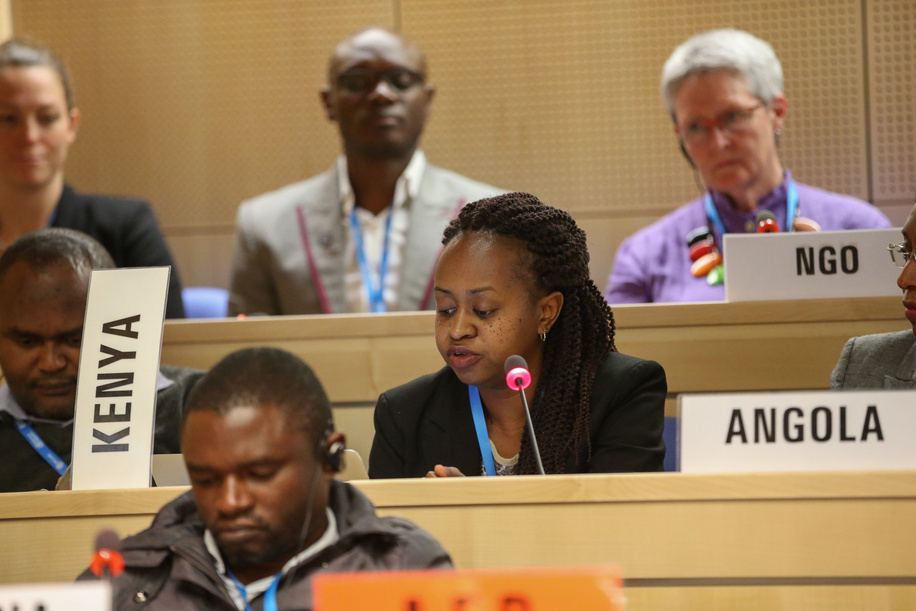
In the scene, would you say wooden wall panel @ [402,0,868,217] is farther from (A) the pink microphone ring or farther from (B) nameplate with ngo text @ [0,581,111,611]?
(B) nameplate with ngo text @ [0,581,111,611]

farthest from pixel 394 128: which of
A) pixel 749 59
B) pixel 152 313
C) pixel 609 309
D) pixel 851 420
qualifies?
pixel 851 420

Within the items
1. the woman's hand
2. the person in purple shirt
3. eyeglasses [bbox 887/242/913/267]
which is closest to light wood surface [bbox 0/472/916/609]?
the woman's hand

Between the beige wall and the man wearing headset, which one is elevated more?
the beige wall

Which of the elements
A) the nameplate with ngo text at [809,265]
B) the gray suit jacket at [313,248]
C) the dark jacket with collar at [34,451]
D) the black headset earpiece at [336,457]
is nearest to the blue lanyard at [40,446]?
the dark jacket with collar at [34,451]

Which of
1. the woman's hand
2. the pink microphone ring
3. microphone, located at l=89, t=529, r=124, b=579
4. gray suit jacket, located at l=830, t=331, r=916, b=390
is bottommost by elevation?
the woman's hand

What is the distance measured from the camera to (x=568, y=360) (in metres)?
2.14

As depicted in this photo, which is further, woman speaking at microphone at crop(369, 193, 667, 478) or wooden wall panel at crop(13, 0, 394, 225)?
wooden wall panel at crop(13, 0, 394, 225)

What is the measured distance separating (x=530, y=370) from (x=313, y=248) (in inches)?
64.2

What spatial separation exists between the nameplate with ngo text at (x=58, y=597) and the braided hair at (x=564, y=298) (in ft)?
3.37

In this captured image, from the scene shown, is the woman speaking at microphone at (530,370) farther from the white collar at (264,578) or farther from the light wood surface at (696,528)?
the white collar at (264,578)

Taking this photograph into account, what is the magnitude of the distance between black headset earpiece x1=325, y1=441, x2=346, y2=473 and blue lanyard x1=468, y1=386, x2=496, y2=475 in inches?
26.0

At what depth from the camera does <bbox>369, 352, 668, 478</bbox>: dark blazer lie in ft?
6.63

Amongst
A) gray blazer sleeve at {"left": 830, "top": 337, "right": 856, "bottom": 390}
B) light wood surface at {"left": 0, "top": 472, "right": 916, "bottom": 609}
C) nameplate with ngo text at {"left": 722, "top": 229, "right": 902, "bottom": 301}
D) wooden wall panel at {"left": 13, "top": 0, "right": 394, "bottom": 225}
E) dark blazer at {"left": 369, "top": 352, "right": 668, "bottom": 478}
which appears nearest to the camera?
light wood surface at {"left": 0, "top": 472, "right": 916, "bottom": 609}

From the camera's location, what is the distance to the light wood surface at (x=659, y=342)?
2439 millimetres
